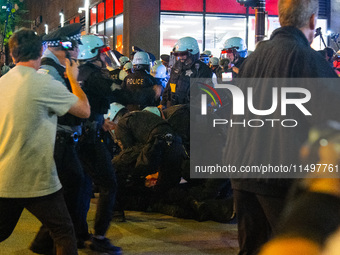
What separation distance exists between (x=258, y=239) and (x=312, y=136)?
0.78 meters

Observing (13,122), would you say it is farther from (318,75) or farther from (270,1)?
(270,1)

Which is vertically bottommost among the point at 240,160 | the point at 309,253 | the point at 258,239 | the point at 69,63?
the point at 258,239

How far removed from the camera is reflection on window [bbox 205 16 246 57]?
2448 centimetres

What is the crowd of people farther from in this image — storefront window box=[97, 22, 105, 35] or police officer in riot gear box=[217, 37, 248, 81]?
storefront window box=[97, 22, 105, 35]

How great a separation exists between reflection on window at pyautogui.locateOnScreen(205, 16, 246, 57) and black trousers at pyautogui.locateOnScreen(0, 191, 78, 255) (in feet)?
67.6

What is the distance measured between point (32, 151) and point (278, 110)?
180 cm

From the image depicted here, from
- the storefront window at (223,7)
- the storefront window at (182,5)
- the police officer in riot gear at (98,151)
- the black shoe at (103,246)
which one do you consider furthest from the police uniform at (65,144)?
the storefront window at (223,7)

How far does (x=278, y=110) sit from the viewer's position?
130 inches

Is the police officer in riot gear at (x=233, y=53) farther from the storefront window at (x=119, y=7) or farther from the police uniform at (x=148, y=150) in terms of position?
the storefront window at (x=119, y=7)

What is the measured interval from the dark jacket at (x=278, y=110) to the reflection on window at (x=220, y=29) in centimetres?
2115

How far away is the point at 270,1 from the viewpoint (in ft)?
79.3

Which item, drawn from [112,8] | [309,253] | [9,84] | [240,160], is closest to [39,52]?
[9,84]

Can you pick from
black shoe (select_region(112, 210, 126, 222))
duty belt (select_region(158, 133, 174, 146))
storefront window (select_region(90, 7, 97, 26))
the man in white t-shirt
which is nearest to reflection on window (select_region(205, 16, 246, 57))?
storefront window (select_region(90, 7, 97, 26))

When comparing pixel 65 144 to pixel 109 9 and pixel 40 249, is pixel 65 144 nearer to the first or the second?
pixel 40 249
